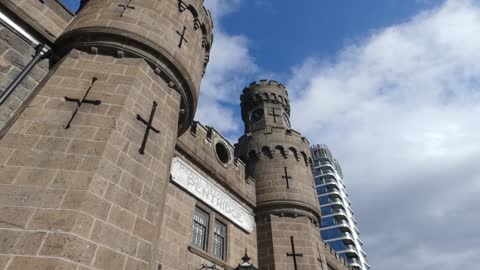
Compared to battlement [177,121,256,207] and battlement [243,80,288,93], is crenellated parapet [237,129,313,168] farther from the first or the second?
battlement [243,80,288,93]

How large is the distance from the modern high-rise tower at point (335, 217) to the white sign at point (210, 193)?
5461 cm

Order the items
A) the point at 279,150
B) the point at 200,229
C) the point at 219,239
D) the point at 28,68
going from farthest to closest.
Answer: the point at 279,150, the point at 219,239, the point at 200,229, the point at 28,68

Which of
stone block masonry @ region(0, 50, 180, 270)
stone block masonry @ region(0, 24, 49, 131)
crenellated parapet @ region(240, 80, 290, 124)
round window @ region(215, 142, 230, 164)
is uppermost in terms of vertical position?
crenellated parapet @ region(240, 80, 290, 124)

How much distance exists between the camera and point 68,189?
373 cm

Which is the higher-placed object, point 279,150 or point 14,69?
point 279,150

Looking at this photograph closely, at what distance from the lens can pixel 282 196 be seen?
483 inches

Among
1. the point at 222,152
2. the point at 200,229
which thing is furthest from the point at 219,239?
the point at 222,152

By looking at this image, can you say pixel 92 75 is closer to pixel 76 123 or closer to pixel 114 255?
pixel 76 123

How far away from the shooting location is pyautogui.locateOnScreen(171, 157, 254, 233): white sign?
8.88 m

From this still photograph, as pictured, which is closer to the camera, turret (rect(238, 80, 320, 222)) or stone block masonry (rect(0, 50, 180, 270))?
stone block masonry (rect(0, 50, 180, 270))

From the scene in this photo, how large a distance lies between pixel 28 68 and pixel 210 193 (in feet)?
20.3

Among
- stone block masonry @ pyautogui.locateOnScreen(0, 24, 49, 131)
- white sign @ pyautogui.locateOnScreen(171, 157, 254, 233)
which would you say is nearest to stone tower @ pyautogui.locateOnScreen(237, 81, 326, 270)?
white sign @ pyautogui.locateOnScreen(171, 157, 254, 233)

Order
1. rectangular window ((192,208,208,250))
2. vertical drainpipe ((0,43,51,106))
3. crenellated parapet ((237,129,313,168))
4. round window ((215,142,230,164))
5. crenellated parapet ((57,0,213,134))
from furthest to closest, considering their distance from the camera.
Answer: crenellated parapet ((237,129,313,168))
round window ((215,142,230,164))
rectangular window ((192,208,208,250))
crenellated parapet ((57,0,213,134))
vertical drainpipe ((0,43,51,106))

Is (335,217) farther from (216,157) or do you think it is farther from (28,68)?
(28,68)
